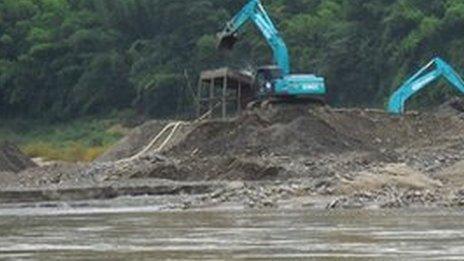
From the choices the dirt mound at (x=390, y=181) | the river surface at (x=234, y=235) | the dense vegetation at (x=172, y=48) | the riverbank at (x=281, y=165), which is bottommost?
the dense vegetation at (x=172, y=48)

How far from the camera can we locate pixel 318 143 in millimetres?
45469

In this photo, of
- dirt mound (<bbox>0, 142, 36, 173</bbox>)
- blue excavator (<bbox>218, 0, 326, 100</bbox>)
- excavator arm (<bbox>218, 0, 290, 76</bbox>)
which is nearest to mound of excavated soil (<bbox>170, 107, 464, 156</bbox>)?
blue excavator (<bbox>218, 0, 326, 100</bbox>)

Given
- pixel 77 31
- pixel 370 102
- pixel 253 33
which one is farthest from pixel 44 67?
pixel 370 102

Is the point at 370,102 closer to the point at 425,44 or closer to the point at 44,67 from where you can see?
the point at 425,44

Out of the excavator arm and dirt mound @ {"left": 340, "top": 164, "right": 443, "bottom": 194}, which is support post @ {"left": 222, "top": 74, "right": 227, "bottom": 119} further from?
dirt mound @ {"left": 340, "top": 164, "right": 443, "bottom": 194}

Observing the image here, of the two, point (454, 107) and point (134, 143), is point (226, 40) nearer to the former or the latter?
point (134, 143)

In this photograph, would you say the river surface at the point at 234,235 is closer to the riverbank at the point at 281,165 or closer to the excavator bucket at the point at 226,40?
the riverbank at the point at 281,165

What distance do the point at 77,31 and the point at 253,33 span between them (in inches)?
604

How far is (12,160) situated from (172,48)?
45441 millimetres

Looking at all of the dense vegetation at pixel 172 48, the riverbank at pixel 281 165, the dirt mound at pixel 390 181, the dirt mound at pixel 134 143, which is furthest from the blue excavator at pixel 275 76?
the dense vegetation at pixel 172 48

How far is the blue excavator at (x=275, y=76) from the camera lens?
50.7 meters

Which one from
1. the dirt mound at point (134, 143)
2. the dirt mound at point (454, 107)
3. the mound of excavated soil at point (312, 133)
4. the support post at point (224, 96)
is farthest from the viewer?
the dirt mound at point (454, 107)

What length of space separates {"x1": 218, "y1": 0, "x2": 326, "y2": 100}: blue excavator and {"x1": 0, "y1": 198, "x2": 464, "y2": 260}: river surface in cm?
1866

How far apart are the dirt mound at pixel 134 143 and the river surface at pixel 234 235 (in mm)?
17705
